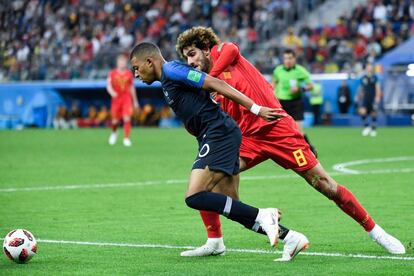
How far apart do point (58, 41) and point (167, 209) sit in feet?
118

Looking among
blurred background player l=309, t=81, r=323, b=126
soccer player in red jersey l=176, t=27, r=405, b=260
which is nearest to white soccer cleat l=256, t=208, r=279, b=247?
soccer player in red jersey l=176, t=27, r=405, b=260

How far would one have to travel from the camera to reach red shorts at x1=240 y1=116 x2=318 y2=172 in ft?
30.6

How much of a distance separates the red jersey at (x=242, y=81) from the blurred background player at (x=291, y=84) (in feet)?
37.5

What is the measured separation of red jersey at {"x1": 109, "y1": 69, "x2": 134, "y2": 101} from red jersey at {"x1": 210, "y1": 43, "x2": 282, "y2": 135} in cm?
1956

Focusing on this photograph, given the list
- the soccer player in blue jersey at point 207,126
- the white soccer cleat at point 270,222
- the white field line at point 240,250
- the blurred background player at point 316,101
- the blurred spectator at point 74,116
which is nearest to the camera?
the white soccer cleat at point 270,222

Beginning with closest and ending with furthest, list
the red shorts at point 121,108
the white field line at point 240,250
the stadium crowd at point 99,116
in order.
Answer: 1. the white field line at point 240,250
2. the red shorts at point 121,108
3. the stadium crowd at point 99,116

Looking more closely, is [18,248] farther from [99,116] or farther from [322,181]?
[99,116]

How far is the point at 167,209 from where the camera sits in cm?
1305

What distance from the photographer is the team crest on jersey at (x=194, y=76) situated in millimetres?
8461

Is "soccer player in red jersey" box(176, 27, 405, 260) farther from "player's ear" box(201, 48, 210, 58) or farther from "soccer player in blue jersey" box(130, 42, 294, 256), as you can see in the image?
"soccer player in blue jersey" box(130, 42, 294, 256)

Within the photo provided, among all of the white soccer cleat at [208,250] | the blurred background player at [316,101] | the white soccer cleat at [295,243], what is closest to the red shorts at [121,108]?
the blurred background player at [316,101]

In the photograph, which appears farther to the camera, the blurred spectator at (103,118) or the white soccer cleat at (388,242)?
the blurred spectator at (103,118)

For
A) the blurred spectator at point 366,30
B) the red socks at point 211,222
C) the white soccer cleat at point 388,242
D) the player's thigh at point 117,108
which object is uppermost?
the red socks at point 211,222

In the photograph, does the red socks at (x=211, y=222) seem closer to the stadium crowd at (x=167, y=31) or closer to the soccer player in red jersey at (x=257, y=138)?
the soccer player in red jersey at (x=257, y=138)
